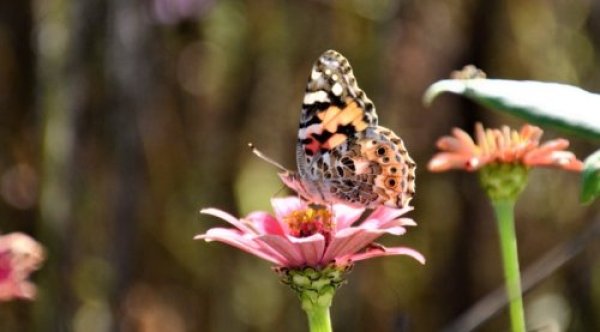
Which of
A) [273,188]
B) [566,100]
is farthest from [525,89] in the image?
[273,188]

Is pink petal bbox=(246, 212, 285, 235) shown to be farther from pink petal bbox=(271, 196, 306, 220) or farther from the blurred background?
the blurred background

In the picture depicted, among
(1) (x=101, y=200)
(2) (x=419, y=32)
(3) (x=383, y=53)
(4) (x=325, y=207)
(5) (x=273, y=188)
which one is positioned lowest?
(4) (x=325, y=207)

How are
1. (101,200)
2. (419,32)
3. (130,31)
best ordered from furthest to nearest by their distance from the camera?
(419,32)
(101,200)
(130,31)

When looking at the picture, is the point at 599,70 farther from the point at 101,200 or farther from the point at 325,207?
the point at 325,207

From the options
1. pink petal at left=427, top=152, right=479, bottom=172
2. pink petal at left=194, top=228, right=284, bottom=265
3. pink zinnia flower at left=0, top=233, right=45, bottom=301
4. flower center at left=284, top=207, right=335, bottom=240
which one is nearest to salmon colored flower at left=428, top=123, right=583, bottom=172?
pink petal at left=427, top=152, right=479, bottom=172

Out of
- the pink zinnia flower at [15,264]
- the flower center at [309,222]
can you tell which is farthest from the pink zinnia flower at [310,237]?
the pink zinnia flower at [15,264]
